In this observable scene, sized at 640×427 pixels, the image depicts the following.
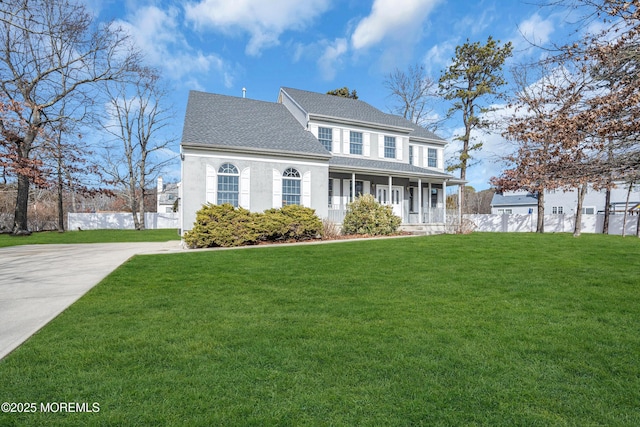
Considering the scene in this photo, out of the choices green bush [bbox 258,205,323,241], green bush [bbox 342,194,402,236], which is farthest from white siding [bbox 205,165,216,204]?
green bush [bbox 342,194,402,236]

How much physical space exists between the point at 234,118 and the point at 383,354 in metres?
16.4

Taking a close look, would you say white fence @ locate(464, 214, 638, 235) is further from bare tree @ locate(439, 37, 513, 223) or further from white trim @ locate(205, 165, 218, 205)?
white trim @ locate(205, 165, 218, 205)

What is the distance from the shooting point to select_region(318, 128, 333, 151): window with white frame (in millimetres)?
18938

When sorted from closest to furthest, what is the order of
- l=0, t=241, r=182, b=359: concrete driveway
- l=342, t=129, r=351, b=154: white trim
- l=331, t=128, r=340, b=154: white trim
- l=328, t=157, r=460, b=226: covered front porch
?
l=0, t=241, r=182, b=359: concrete driveway, l=328, t=157, r=460, b=226: covered front porch, l=331, t=128, r=340, b=154: white trim, l=342, t=129, r=351, b=154: white trim

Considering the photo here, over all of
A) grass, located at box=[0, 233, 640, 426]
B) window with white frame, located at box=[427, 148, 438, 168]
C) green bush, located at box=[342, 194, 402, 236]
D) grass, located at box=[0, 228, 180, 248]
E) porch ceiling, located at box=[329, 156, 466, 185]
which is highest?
window with white frame, located at box=[427, 148, 438, 168]

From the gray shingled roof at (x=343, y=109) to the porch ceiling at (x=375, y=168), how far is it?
8.48 feet

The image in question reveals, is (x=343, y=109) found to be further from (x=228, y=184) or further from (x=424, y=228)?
(x=228, y=184)

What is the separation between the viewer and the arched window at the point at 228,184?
47.8 feet

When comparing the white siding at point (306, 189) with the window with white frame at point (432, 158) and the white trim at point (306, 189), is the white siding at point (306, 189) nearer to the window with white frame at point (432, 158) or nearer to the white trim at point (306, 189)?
the white trim at point (306, 189)

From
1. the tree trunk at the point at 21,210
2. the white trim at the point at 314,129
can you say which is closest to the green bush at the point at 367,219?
the white trim at the point at 314,129

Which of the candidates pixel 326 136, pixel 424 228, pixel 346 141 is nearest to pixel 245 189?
pixel 326 136

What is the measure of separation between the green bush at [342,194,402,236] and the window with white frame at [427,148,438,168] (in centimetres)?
937

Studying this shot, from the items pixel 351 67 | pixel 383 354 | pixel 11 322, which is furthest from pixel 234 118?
pixel 383 354

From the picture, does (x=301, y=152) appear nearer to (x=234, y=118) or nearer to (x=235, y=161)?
(x=235, y=161)
